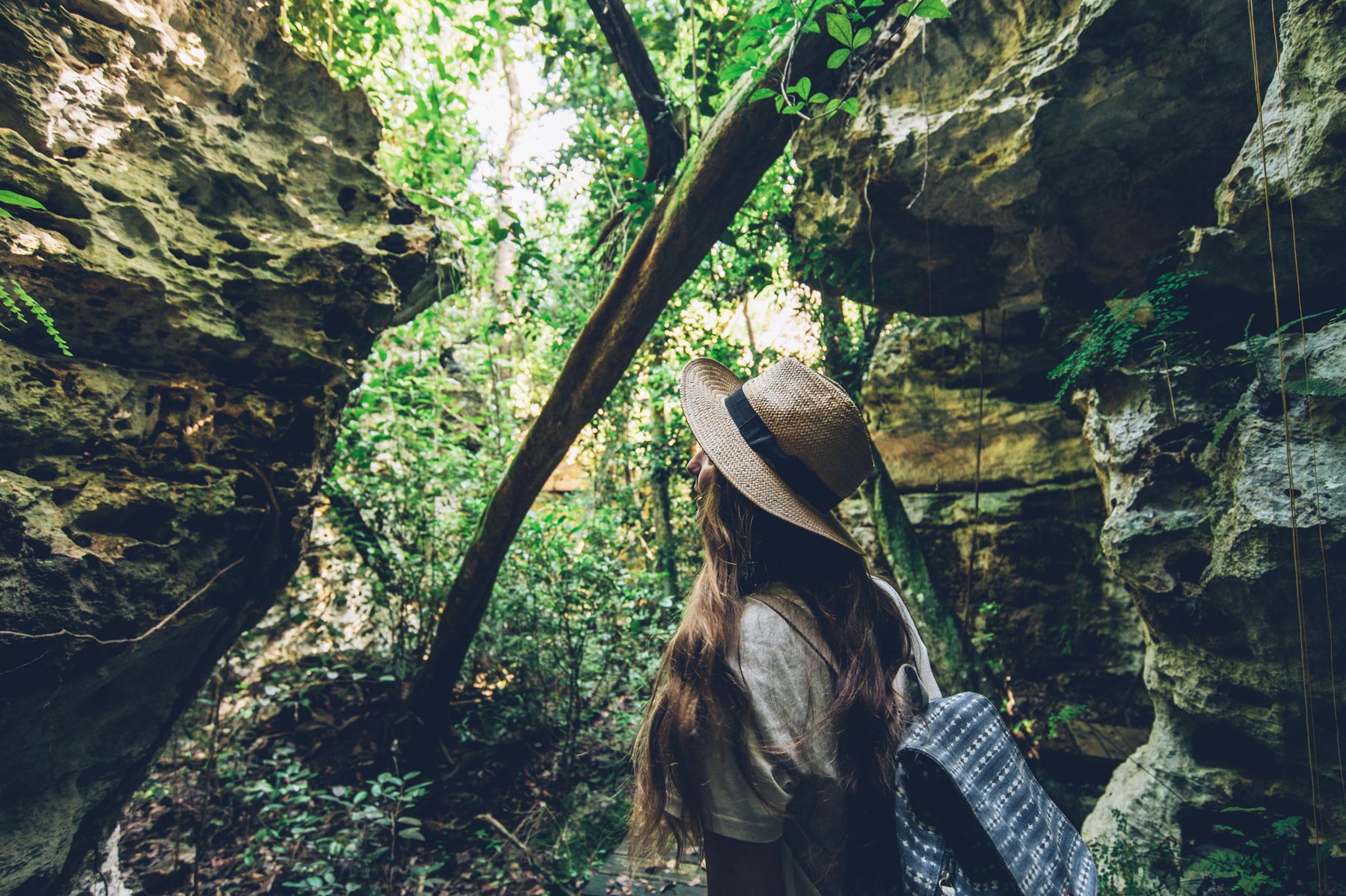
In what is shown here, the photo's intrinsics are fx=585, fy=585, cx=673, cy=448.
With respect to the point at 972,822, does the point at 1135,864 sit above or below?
below


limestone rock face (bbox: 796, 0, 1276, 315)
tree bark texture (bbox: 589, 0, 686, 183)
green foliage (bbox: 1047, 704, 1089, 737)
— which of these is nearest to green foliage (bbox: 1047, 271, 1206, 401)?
limestone rock face (bbox: 796, 0, 1276, 315)

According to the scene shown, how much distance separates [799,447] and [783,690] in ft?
1.84

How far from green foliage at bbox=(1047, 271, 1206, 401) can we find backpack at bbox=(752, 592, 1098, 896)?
230cm

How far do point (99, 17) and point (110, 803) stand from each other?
2.98 metres

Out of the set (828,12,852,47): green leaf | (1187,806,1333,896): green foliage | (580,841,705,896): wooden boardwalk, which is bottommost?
(580,841,705,896): wooden boardwalk

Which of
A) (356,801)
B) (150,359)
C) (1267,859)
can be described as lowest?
(356,801)

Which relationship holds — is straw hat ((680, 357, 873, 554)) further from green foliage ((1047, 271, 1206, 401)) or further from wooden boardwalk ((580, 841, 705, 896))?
wooden boardwalk ((580, 841, 705, 896))

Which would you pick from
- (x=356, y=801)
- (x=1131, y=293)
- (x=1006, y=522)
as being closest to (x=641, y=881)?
(x=356, y=801)

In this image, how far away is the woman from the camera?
1.13 m

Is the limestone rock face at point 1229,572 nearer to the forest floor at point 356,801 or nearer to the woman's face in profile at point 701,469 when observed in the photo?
the woman's face in profile at point 701,469

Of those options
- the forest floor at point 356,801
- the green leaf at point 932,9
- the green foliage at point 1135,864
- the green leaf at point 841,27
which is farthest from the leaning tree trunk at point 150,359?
the green foliage at point 1135,864

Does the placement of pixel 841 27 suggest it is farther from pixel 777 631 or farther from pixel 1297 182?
pixel 777 631

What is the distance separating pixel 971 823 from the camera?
1.01 metres

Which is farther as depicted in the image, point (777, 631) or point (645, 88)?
point (645, 88)
